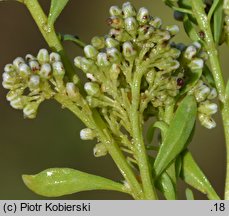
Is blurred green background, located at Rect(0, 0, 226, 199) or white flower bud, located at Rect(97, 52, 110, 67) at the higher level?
white flower bud, located at Rect(97, 52, 110, 67)

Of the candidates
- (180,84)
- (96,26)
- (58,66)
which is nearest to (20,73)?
(58,66)

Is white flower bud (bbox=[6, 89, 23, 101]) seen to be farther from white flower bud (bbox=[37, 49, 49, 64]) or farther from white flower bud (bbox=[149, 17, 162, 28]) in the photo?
white flower bud (bbox=[149, 17, 162, 28])

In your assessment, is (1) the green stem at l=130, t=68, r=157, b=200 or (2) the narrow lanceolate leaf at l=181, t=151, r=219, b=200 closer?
(1) the green stem at l=130, t=68, r=157, b=200

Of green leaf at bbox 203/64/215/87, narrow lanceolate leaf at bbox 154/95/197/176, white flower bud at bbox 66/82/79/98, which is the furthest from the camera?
green leaf at bbox 203/64/215/87

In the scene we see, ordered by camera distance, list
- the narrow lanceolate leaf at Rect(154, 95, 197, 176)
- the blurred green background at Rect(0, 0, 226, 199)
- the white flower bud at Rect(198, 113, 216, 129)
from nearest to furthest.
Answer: the narrow lanceolate leaf at Rect(154, 95, 197, 176) → the white flower bud at Rect(198, 113, 216, 129) → the blurred green background at Rect(0, 0, 226, 199)

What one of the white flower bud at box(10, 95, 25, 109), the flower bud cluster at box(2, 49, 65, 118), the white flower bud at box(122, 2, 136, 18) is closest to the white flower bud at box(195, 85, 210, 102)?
the white flower bud at box(122, 2, 136, 18)

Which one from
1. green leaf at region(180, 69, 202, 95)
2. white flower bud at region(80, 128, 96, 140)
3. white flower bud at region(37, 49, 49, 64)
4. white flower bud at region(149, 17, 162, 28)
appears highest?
white flower bud at region(37, 49, 49, 64)
